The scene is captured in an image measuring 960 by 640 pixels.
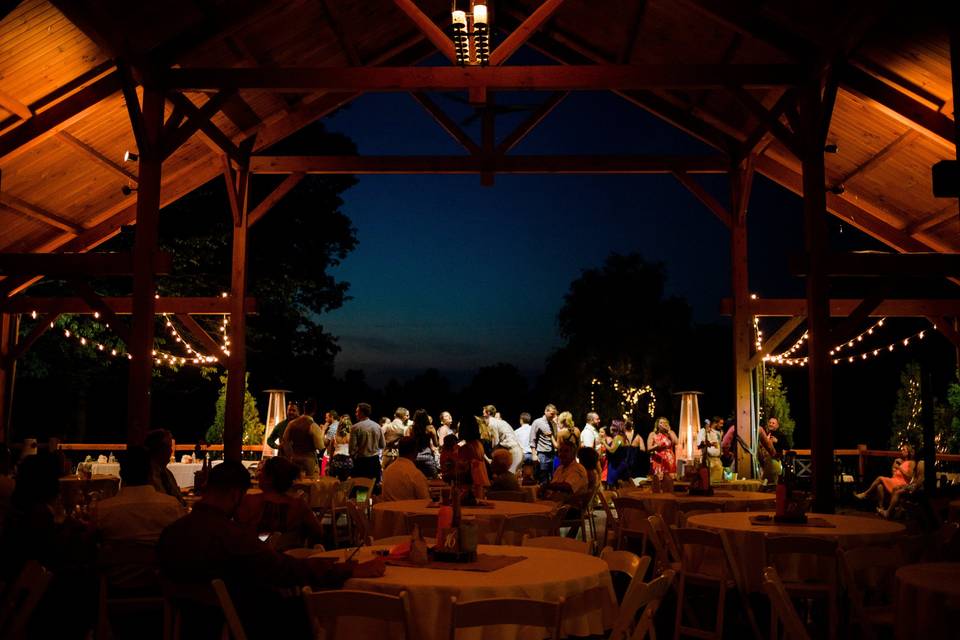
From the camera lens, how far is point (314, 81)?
9648 mm

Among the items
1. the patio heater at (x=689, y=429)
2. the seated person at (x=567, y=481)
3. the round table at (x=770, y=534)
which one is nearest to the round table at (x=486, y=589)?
the round table at (x=770, y=534)

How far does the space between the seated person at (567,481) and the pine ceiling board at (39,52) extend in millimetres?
6012

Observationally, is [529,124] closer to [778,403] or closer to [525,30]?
[525,30]

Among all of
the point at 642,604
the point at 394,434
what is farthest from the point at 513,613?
the point at 394,434

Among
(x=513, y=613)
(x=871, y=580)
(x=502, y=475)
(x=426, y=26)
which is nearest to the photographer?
(x=513, y=613)

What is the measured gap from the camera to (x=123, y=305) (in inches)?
501

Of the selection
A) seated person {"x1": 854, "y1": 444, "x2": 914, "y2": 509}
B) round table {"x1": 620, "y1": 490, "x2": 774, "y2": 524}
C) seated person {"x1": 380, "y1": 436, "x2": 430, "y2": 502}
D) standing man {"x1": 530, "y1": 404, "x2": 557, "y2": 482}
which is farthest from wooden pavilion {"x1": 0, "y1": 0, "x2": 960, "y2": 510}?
standing man {"x1": 530, "y1": 404, "x2": 557, "y2": 482}

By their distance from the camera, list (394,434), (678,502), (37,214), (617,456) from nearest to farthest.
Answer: (678,502)
(37,214)
(394,434)
(617,456)

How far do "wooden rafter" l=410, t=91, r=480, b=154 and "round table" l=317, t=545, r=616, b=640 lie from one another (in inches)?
358

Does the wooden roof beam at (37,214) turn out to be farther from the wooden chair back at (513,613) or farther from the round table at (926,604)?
the round table at (926,604)

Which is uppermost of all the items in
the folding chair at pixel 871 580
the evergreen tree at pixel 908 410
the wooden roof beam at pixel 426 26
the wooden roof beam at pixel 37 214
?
the wooden roof beam at pixel 426 26

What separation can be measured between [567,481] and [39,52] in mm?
6325

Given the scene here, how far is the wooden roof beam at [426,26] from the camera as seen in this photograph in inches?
356

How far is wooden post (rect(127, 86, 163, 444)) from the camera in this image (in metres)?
8.76
